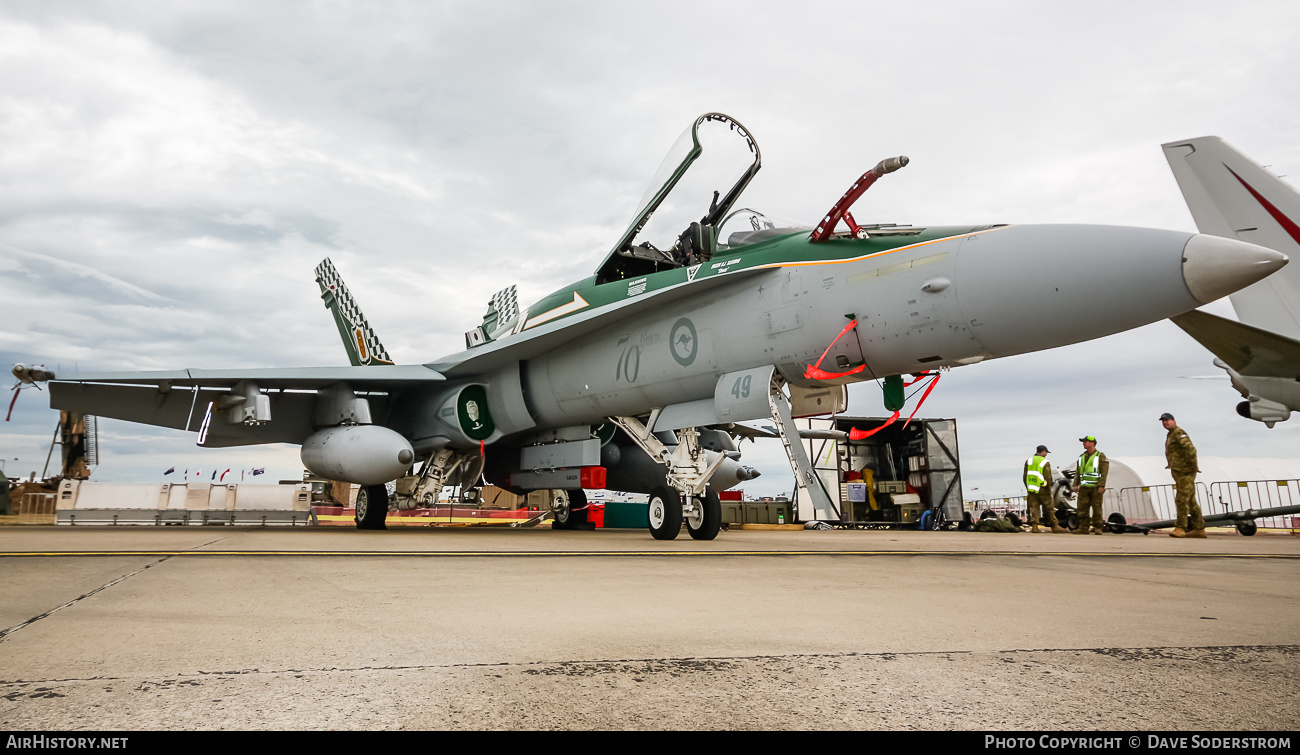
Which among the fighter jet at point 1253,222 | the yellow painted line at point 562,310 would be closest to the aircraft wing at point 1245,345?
the fighter jet at point 1253,222

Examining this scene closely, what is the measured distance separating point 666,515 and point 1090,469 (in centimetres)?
688

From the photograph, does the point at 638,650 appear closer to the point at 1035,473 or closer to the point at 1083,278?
the point at 1083,278

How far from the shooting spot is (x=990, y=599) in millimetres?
2914

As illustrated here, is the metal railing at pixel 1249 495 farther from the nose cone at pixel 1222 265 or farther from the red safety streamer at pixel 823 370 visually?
the nose cone at pixel 1222 265

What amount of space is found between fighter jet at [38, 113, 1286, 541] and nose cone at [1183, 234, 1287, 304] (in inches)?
0.5

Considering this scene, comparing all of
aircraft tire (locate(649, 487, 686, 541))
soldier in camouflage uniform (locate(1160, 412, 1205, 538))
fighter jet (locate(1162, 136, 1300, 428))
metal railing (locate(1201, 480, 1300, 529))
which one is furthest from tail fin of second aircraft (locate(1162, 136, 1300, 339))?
metal railing (locate(1201, 480, 1300, 529))

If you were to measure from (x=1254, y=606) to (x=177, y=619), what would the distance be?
3719 millimetres

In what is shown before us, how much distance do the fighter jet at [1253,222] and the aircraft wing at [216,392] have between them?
30.3ft

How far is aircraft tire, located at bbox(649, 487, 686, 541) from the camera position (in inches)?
293

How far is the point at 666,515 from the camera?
295 inches

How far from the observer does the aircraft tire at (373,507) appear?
1081cm

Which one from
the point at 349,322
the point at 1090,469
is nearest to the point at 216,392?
the point at 349,322

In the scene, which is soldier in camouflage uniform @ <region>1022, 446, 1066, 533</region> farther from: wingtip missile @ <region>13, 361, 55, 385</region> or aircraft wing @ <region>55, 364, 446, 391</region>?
wingtip missile @ <region>13, 361, 55, 385</region>

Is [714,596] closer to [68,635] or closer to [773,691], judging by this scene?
[773,691]
